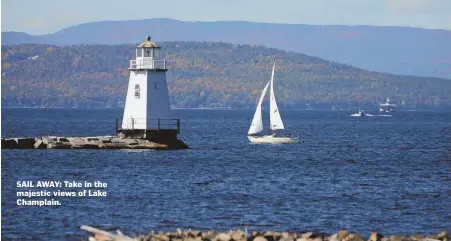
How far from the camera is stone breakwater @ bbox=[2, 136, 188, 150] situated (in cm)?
6818

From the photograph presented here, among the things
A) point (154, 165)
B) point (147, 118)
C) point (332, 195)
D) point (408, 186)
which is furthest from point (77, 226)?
point (147, 118)

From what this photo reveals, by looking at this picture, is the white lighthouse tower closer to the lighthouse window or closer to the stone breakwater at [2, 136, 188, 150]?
the lighthouse window

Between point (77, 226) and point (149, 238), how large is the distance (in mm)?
7172

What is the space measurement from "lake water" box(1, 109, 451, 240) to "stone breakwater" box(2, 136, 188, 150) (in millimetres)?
819

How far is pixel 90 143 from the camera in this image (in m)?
70.6

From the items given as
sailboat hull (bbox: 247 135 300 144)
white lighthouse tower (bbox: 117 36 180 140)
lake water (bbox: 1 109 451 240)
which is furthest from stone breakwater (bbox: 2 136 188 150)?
sailboat hull (bbox: 247 135 300 144)

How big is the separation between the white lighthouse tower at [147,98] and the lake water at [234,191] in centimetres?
137

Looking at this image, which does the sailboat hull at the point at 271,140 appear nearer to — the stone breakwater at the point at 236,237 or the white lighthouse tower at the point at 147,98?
the white lighthouse tower at the point at 147,98

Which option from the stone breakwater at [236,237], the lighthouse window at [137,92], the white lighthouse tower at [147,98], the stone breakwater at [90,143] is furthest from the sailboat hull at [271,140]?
the stone breakwater at [236,237]

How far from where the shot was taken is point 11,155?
6650 centimetres

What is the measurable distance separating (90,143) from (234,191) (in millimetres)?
24743

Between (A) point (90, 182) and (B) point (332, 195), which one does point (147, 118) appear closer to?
(A) point (90, 182)

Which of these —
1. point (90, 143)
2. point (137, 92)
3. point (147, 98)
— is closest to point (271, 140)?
point (90, 143)

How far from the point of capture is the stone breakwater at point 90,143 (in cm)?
6818
